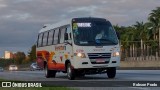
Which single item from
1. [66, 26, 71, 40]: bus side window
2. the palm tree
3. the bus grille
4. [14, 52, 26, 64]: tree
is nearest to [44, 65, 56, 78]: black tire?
[66, 26, 71, 40]: bus side window

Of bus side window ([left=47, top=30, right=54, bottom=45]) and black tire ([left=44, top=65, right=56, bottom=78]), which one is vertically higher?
bus side window ([left=47, top=30, right=54, bottom=45])

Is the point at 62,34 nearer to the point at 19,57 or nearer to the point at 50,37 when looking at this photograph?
the point at 50,37

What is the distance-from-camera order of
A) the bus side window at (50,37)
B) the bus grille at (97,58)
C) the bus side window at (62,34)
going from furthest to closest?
the bus side window at (50,37)
the bus side window at (62,34)
the bus grille at (97,58)

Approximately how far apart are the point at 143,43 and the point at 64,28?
80807mm

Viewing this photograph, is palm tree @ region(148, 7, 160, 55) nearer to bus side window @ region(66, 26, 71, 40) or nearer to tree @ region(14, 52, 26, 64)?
tree @ region(14, 52, 26, 64)

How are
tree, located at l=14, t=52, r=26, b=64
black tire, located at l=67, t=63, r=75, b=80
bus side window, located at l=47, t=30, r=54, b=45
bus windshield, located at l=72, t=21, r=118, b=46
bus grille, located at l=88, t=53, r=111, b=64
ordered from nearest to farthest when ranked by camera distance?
bus grille, located at l=88, t=53, r=111, b=64 < bus windshield, located at l=72, t=21, r=118, b=46 < black tire, located at l=67, t=63, r=75, b=80 < bus side window, located at l=47, t=30, r=54, b=45 < tree, located at l=14, t=52, r=26, b=64

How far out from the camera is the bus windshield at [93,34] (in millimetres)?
24125

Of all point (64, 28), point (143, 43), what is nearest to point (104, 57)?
point (64, 28)

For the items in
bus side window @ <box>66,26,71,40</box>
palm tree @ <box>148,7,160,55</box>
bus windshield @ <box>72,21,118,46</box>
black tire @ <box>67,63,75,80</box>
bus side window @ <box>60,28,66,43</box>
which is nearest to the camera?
bus windshield @ <box>72,21,118,46</box>

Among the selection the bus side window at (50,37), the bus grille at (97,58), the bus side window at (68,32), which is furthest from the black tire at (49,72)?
the bus grille at (97,58)

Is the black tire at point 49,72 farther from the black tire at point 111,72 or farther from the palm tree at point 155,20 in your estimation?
the palm tree at point 155,20

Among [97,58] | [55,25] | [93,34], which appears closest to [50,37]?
[55,25]

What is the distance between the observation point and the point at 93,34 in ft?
79.7

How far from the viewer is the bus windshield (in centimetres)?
2412
